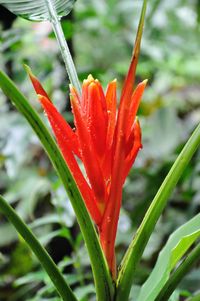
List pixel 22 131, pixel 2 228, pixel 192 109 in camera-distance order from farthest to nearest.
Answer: pixel 192 109 < pixel 2 228 < pixel 22 131

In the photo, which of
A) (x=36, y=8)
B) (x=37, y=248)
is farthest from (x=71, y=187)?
(x=36, y=8)

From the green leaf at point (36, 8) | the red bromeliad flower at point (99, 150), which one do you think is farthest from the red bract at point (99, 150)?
the green leaf at point (36, 8)

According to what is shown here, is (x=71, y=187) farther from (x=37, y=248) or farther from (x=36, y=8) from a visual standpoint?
(x=36, y=8)

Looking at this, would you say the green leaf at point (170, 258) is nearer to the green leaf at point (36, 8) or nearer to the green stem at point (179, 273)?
the green stem at point (179, 273)

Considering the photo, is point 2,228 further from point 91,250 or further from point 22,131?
point 91,250

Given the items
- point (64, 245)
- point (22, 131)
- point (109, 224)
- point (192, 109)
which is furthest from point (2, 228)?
point (192, 109)

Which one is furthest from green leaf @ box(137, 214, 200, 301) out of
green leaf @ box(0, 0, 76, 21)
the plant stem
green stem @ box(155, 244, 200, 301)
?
green leaf @ box(0, 0, 76, 21)
